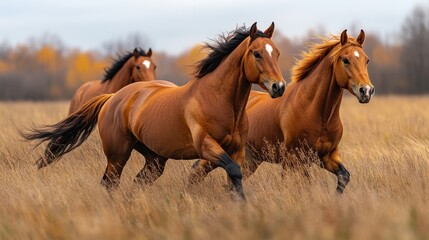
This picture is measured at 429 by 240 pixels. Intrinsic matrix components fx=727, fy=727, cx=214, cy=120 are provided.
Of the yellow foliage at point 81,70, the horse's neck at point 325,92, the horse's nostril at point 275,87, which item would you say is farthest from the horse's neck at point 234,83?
the yellow foliage at point 81,70

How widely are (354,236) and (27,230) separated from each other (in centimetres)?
233

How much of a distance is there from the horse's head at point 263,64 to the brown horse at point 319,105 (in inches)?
38.2

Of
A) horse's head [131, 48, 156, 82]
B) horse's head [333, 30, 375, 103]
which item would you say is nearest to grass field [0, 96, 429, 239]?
horse's head [333, 30, 375, 103]

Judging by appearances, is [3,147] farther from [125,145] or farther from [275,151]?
[275,151]

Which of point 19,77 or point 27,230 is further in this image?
point 19,77

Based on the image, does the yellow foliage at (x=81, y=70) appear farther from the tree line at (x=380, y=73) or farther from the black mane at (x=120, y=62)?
the black mane at (x=120, y=62)

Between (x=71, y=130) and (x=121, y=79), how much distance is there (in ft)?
12.3

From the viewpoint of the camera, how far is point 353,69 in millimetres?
7090

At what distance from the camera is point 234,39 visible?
23.0 feet

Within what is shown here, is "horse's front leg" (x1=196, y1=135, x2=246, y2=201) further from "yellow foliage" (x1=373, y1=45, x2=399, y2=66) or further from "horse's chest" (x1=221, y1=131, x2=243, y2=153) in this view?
"yellow foliage" (x1=373, y1=45, x2=399, y2=66)

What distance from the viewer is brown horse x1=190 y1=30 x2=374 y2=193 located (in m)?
7.13

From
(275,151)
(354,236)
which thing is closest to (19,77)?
(275,151)

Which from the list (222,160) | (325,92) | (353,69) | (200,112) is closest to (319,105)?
(325,92)

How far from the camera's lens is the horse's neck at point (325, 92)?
7.34 m
